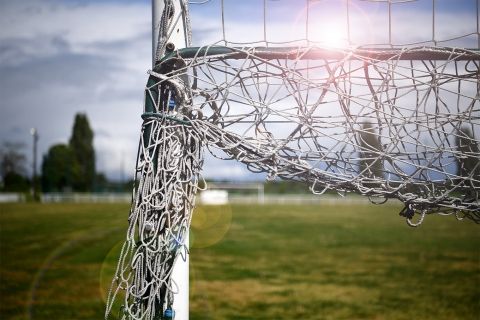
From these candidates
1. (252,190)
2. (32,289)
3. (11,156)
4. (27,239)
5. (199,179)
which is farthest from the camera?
(11,156)

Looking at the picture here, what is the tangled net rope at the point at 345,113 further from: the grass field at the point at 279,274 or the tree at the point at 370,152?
the grass field at the point at 279,274

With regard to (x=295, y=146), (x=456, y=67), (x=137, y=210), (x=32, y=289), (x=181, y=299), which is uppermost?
(x=456, y=67)

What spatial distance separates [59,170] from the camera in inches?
2148

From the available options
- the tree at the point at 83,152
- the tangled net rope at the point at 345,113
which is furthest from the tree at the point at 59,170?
→ the tangled net rope at the point at 345,113

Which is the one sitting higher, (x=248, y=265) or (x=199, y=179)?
(x=199, y=179)

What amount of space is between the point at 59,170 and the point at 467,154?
5537 centimetres

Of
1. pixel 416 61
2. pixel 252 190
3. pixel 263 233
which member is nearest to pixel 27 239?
pixel 263 233

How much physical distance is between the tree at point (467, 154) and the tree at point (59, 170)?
176ft

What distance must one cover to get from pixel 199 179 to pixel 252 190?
158 feet

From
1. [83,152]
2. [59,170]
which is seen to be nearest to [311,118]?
[59,170]

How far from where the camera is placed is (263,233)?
16688 mm

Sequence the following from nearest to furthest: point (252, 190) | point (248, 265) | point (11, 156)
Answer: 1. point (248, 265)
2. point (252, 190)
3. point (11, 156)

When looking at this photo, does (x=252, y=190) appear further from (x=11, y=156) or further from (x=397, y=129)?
(x=397, y=129)

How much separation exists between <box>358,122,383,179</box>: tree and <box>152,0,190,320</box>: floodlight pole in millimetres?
1067
